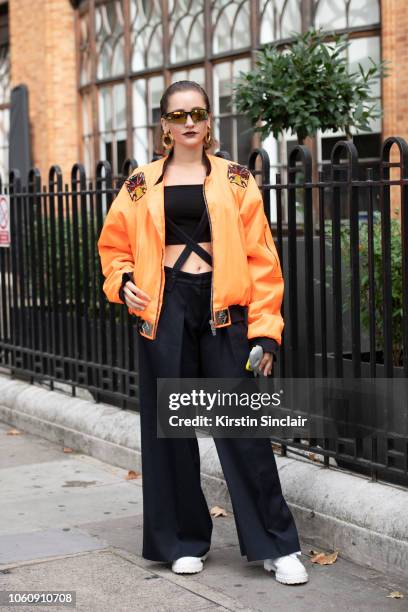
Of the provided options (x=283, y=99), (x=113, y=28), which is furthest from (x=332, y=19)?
(x=113, y=28)

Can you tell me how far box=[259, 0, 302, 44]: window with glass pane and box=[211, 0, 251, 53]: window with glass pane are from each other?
315mm

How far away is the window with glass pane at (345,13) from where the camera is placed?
1214cm

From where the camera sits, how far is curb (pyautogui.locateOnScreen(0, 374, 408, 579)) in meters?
4.72

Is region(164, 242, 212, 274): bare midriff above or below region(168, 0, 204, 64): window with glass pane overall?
below

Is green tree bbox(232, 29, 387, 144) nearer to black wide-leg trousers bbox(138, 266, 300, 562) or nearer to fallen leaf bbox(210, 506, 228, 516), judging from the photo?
fallen leaf bbox(210, 506, 228, 516)

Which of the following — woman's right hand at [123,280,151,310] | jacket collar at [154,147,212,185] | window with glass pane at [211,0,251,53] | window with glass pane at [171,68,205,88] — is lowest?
woman's right hand at [123,280,151,310]

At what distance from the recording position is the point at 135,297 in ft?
15.2

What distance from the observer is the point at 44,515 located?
18.9 ft

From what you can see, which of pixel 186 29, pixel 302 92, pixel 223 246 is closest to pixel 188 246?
pixel 223 246

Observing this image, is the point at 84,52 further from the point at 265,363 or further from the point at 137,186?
the point at 265,363

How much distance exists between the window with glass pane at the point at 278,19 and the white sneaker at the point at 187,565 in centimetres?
909

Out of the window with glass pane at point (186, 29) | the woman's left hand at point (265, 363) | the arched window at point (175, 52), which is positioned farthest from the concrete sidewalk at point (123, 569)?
the window with glass pane at point (186, 29)

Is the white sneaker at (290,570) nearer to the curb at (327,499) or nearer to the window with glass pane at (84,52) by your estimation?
the curb at (327,499)

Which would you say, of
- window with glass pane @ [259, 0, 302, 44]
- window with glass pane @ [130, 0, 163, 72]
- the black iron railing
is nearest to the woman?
the black iron railing
